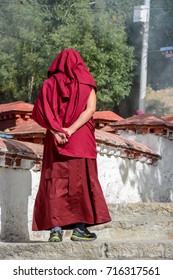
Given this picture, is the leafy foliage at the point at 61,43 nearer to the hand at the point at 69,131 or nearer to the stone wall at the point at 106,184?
the stone wall at the point at 106,184

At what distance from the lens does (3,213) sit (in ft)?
18.4

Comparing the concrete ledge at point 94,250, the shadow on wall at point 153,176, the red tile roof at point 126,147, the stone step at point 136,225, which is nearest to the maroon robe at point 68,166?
the concrete ledge at point 94,250

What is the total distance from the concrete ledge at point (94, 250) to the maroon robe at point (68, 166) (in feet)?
1.58

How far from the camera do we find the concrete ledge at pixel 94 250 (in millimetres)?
4238

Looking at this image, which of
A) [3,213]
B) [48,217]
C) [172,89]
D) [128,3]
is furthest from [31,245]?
[172,89]

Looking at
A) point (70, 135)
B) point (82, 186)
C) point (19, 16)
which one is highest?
point (19, 16)

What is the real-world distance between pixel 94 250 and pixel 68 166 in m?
0.79

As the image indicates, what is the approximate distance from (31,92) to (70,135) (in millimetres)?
17789

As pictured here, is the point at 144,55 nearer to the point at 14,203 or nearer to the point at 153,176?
the point at 153,176

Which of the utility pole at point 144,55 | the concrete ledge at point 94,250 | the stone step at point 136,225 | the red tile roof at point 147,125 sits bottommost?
the stone step at point 136,225

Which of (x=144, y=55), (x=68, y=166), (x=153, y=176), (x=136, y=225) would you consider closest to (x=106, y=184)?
(x=153, y=176)
